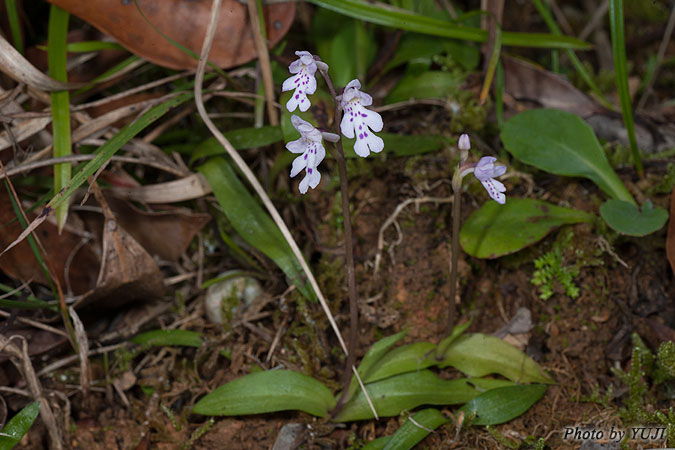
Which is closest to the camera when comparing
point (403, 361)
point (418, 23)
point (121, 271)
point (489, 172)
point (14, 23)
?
point (489, 172)

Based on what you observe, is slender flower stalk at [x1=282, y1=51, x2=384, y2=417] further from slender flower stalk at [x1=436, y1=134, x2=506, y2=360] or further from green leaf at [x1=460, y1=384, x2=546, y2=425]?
green leaf at [x1=460, y1=384, x2=546, y2=425]

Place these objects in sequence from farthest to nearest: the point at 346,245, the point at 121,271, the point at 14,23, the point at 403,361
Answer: the point at 14,23 < the point at 121,271 < the point at 403,361 < the point at 346,245

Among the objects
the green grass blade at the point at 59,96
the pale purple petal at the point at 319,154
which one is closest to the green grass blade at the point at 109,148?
the green grass blade at the point at 59,96

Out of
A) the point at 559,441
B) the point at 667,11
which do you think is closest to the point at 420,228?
the point at 559,441

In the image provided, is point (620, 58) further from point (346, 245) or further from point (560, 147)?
point (346, 245)

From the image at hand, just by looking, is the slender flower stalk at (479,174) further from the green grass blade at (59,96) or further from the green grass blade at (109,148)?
the green grass blade at (59,96)

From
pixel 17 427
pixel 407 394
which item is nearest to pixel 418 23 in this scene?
pixel 407 394

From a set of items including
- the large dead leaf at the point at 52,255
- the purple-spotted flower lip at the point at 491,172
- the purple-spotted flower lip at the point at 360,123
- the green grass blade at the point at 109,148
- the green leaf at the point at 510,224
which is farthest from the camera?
the large dead leaf at the point at 52,255
